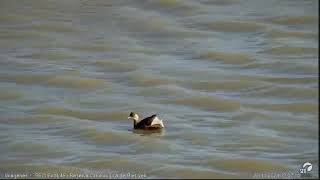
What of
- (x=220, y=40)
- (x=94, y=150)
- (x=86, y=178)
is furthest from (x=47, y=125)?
(x=220, y=40)

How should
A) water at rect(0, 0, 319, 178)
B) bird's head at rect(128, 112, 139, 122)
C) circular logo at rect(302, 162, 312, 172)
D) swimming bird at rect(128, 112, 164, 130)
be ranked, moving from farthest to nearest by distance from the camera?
bird's head at rect(128, 112, 139, 122) < swimming bird at rect(128, 112, 164, 130) < water at rect(0, 0, 319, 178) < circular logo at rect(302, 162, 312, 172)

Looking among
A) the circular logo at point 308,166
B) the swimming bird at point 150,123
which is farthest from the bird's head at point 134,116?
the circular logo at point 308,166

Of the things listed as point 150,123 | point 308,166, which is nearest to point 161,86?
point 150,123

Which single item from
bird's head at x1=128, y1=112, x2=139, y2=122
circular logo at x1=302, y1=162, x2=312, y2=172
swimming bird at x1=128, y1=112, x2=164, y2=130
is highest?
bird's head at x1=128, y1=112, x2=139, y2=122

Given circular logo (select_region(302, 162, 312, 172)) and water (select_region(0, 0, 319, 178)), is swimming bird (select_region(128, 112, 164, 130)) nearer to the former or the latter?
water (select_region(0, 0, 319, 178))

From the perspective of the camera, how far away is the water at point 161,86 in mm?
9117

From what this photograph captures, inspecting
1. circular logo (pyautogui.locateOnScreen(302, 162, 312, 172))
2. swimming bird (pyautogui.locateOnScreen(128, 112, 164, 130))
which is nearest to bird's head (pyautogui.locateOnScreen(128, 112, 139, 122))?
swimming bird (pyautogui.locateOnScreen(128, 112, 164, 130))

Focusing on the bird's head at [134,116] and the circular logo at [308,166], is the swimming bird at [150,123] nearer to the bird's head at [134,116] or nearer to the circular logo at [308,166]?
the bird's head at [134,116]

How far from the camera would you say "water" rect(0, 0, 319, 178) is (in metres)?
9.12

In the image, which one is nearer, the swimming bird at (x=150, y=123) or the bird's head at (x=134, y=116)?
the swimming bird at (x=150, y=123)

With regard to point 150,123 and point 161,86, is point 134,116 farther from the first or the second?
point 161,86

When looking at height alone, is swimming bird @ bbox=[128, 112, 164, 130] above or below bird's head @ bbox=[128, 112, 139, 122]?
below

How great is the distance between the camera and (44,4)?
1577 centimetres

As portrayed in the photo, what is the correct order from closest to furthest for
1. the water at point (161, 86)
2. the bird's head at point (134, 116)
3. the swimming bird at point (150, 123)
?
1. the water at point (161, 86)
2. the swimming bird at point (150, 123)
3. the bird's head at point (134, 116)
